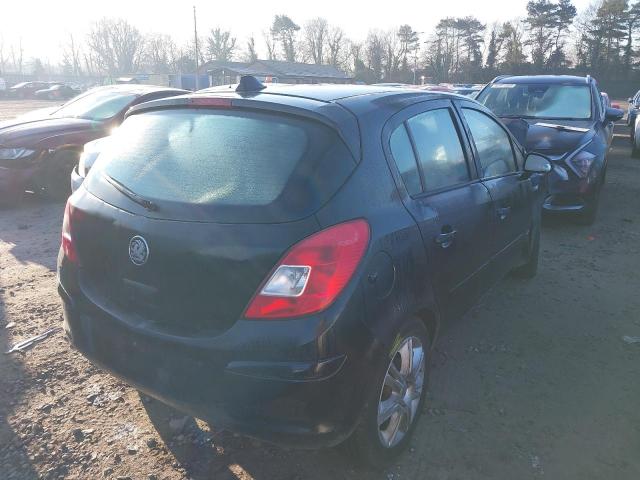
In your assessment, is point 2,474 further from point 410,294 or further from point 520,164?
point 520,164

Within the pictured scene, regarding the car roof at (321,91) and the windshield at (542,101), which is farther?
the windshield at (542,101)

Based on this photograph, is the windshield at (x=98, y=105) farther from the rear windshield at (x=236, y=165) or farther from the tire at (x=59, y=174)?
the rear windshield at (x=236, y=165)

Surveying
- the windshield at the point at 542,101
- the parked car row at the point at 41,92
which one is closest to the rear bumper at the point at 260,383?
the windshield at the point at 542,101

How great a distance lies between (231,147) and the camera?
2.27 m

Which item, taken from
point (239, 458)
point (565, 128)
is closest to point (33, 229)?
point (239, 458)

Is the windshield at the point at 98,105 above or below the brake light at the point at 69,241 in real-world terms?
above

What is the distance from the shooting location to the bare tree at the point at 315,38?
9556cm

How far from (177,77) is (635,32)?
165ft

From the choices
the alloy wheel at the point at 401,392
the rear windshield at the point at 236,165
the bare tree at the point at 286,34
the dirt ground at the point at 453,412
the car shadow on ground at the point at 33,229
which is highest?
the bare tree at the point at 286,34

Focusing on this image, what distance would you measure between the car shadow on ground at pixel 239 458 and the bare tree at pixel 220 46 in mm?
93367

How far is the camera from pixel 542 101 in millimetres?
7766

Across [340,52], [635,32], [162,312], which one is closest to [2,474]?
[162,312]

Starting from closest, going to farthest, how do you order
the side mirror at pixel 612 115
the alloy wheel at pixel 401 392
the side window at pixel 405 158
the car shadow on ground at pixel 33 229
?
1. the alloy wheel at pixel 401 392
2. the side window at pixel 405 158
3. the car shadow on ground at pixel 33 229
4. the side mirror at pixel 612 115

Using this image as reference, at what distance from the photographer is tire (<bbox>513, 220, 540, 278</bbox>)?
4521mm
